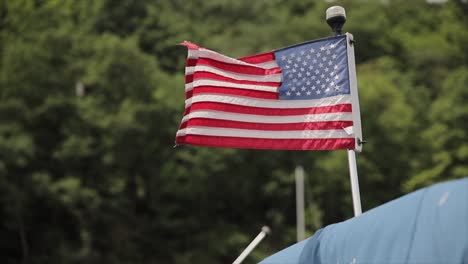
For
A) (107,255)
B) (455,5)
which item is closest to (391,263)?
(107,255)

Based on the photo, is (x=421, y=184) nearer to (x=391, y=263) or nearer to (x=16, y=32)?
(x=16, y=32)

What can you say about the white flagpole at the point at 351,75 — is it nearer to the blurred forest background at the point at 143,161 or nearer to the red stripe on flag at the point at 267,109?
the red stripe on flag at the point at 267,109

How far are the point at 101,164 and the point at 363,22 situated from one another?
63.3 ft

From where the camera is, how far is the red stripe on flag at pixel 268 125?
4902 millimetres

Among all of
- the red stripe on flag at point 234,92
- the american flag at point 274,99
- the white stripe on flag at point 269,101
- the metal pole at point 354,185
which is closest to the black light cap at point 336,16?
the american flag at point 274,99

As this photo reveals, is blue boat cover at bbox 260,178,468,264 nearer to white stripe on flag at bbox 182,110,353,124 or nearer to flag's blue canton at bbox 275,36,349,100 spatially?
white stripe on flag at bbox 182,110,353,124

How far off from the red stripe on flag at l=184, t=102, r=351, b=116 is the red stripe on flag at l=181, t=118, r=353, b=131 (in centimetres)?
8

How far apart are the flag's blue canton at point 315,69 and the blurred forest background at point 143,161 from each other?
22.9m

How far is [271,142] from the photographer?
5.17m

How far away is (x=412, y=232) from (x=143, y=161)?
28.7m

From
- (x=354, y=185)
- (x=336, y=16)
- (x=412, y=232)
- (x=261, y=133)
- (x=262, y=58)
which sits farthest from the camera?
(x=262, y=58)

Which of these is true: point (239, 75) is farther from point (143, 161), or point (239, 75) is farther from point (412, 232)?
point (143, 161)

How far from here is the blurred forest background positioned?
2912 centimetres

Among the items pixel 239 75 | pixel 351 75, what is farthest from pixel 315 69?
pixel 239 75
